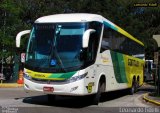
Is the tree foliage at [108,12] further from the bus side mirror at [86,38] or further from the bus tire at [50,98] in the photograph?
the bus side mirror at [86,38]

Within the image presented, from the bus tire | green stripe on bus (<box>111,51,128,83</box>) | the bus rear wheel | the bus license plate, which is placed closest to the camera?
the bus license plate

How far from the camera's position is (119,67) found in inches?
834

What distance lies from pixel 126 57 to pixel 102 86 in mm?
5432

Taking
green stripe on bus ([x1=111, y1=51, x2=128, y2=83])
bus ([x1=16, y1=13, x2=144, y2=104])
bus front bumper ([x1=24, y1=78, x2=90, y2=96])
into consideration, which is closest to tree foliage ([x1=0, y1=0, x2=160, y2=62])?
green stripe on bus ([x1=111, y1=51, x2=128, y2=83])

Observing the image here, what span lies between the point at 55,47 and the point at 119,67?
6206mm

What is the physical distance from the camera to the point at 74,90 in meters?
15.4

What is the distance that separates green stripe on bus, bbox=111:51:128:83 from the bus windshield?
4.07 metres

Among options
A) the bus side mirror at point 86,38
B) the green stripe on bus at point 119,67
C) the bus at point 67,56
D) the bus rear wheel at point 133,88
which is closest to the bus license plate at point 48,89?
the bus at point 67,56

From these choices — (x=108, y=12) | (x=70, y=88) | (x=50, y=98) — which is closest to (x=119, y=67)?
(x=50, y=98)

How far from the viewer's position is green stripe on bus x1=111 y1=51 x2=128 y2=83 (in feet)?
65.5

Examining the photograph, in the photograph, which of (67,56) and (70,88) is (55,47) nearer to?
(67,56)

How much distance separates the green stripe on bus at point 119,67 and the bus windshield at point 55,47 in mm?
4071

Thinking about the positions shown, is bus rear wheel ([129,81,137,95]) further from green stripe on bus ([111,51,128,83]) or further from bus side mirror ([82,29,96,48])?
bus side mirror ([82,29,96,48])

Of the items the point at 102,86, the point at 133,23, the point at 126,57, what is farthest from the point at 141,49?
the point at 133,23
